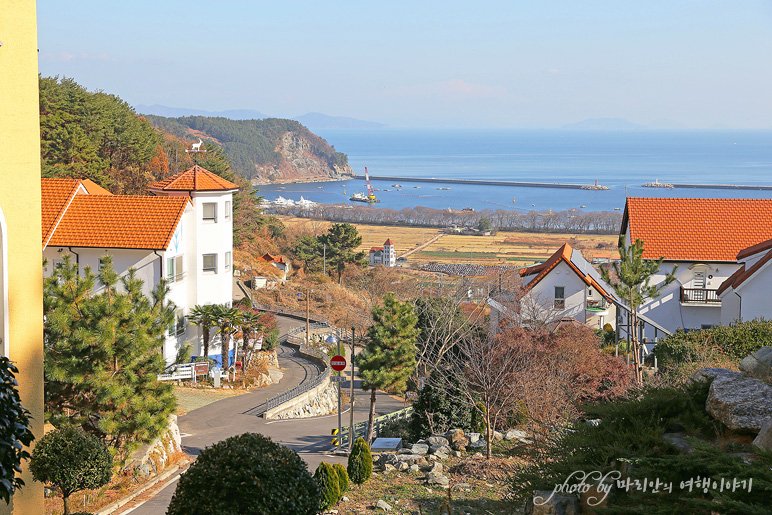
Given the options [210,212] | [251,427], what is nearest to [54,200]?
[210,212]

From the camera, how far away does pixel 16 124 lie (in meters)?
8.97

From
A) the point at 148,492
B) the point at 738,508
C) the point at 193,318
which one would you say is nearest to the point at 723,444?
the point at 738,508

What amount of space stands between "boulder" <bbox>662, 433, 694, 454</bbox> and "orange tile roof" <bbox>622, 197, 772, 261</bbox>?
1018 inches

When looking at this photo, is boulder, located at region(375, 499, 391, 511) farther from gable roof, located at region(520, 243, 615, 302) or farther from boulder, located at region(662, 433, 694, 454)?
gable roof, located at region(520, 243, 615, 302)

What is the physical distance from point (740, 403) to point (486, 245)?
393 ft

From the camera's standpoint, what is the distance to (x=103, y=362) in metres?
16.0

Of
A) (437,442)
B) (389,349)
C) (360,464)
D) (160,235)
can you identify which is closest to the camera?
(360,464)

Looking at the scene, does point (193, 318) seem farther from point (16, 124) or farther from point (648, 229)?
point (16, 124)

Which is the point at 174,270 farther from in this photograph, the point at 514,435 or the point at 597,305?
the point at 597,305

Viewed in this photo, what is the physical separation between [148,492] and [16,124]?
10364 mm

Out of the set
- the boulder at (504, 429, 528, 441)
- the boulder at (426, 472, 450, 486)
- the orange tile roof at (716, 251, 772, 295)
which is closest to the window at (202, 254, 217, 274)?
the boulder at (504, 429, 528, 441)

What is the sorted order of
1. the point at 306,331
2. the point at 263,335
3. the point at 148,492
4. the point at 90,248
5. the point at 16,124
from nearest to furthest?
the point at 16,124
the point at 148,492
the point at 90,248
the point at 263,335
the point at 306,331

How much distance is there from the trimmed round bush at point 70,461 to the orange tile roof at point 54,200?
17150 mm

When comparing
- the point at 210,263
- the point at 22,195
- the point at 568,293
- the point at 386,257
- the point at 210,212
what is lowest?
the point at 386,257
